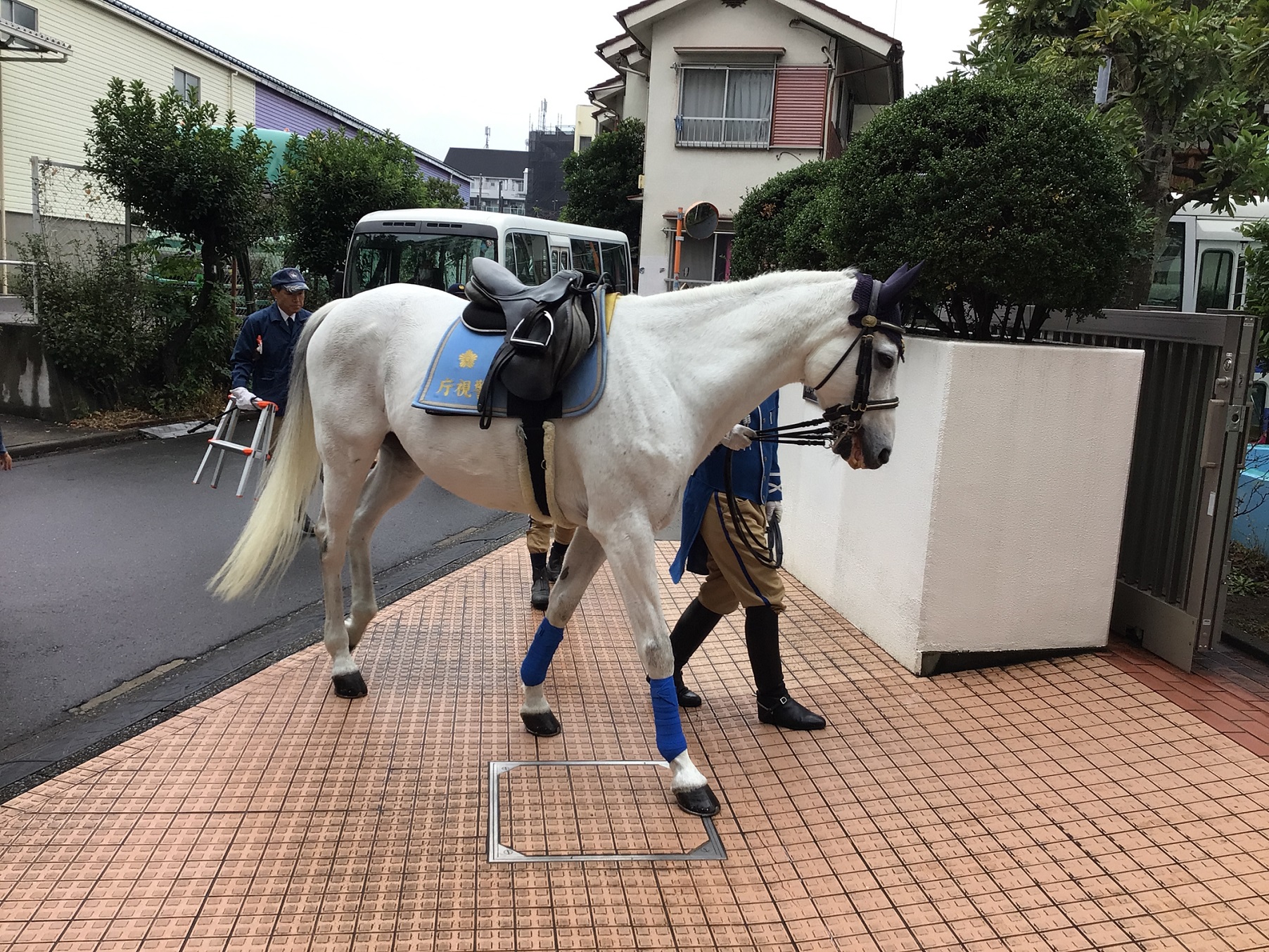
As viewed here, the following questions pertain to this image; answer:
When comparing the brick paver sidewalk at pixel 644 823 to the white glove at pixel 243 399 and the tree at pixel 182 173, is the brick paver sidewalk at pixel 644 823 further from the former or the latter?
the tree at pixel 182 173

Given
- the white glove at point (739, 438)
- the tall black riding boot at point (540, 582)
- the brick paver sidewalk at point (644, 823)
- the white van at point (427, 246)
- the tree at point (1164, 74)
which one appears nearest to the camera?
the brick paver sidewalk at point (644, 823)

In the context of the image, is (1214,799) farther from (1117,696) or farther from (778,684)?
(778,684)

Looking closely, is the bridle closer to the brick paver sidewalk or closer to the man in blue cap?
the brick paver sidewalk

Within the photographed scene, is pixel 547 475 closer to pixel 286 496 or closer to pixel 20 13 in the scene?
pixel 286 496

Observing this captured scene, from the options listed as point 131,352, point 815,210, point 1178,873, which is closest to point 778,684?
point 1178,873

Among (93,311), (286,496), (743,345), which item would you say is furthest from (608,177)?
(743,345)

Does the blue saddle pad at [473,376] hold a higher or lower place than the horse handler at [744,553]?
higher

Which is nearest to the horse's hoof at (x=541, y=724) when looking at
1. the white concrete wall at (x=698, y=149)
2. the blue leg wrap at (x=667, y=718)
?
the blue leg wrap at (x=667, y=718)

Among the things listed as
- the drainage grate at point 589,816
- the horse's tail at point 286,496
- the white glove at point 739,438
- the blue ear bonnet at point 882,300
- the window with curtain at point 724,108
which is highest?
the window with curtain at point 724,108

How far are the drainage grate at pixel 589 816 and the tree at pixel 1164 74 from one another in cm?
453

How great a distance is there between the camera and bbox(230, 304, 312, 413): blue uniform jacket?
7.20 metres

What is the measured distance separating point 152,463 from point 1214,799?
31.5ft

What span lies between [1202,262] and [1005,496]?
42.3ft

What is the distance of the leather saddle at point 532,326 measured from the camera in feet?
10.9
